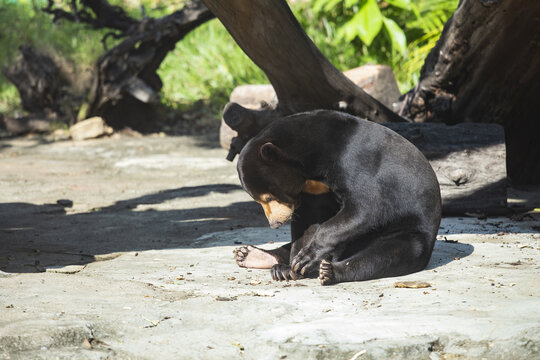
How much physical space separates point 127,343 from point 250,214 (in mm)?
3672

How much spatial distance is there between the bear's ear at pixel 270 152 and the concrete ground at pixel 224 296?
664mm

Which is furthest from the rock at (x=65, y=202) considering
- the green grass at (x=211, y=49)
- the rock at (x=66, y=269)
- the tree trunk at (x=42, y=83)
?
the tree trunk at (x=42, y=83)

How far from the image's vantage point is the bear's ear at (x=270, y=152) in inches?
146

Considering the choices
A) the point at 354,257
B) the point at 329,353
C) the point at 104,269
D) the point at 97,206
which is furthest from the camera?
the point at 97,206

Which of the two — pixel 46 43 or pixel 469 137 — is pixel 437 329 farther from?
pixel 46 43

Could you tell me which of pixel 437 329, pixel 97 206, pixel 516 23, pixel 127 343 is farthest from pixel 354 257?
pixel 97 206

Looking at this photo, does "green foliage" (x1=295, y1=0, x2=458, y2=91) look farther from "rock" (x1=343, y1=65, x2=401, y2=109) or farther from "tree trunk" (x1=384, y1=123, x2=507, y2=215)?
"tree trunk" (x1=384, y1=123, x2=507, y2=215)

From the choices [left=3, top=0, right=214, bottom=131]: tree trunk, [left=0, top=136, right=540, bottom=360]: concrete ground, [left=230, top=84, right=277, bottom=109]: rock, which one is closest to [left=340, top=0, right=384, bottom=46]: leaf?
[left=230, top=84, right=277, bottom=109]: rock

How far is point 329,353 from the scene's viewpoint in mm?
2506

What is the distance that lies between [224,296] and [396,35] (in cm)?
897

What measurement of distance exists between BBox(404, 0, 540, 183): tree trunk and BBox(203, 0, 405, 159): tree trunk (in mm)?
450

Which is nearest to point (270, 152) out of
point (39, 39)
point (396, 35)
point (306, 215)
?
point (306, 215)

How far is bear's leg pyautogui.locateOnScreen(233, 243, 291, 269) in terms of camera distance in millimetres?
4125

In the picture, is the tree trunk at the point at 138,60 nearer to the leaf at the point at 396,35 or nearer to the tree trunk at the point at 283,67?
the leaf at the point at 396,35
